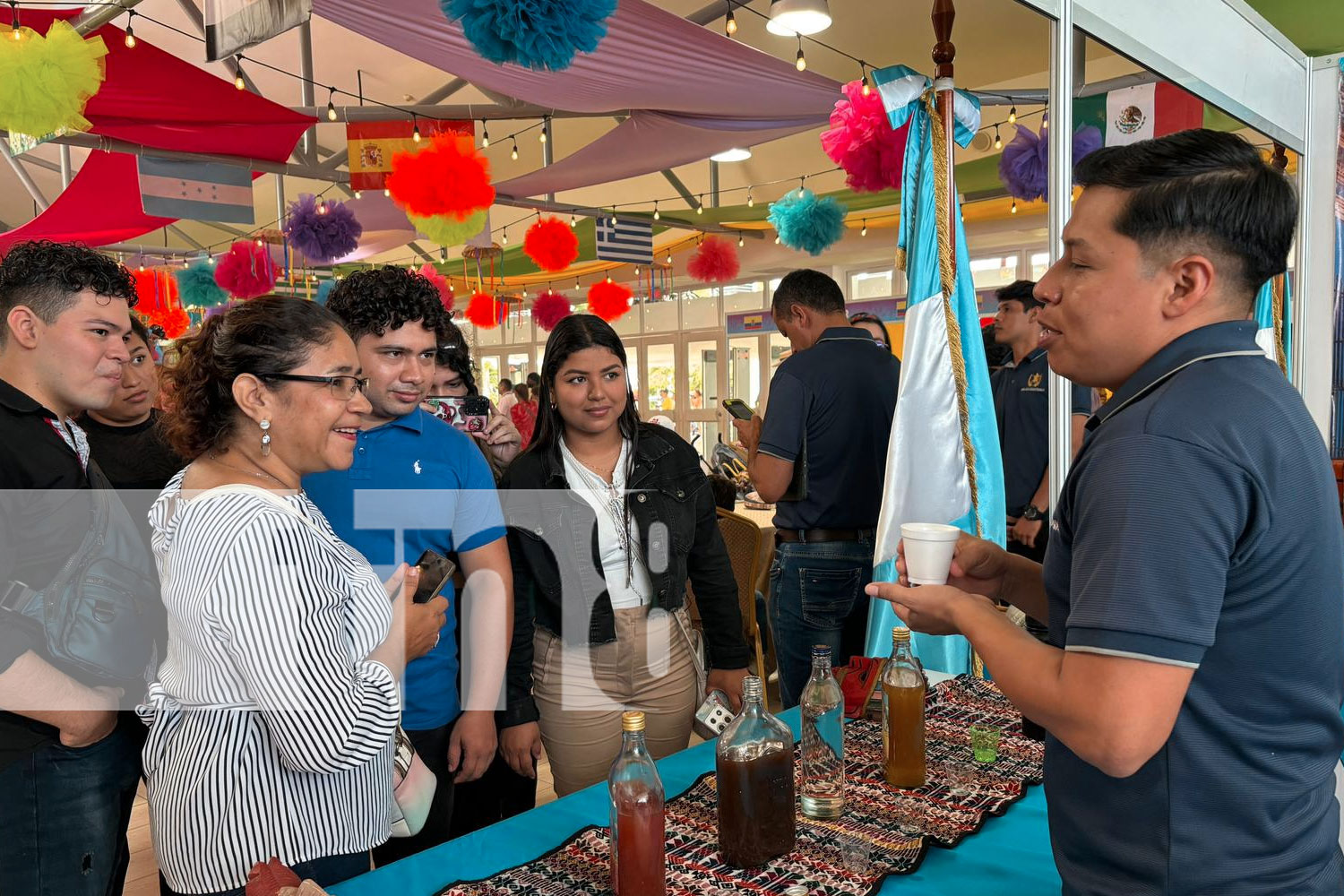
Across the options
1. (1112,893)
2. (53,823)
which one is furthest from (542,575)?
(1112,893)

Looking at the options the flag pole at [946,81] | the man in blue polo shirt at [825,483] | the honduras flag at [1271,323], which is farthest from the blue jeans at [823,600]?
the honduras flag at [1271,323]

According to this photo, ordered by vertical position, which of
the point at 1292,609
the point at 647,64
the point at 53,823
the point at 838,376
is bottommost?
the point at 53,823

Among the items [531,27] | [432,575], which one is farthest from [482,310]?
[432,575]

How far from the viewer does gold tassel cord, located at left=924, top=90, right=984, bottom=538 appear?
2.31 meters

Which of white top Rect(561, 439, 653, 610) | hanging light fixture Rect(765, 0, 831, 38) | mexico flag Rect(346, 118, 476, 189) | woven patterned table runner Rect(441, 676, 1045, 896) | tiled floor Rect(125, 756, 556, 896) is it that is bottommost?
tiled floor Rect(125, 756, 556, 896)

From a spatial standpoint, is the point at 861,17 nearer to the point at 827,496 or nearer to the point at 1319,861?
the point at 827,496

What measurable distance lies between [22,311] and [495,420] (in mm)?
1173

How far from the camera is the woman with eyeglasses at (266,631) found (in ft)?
3.93

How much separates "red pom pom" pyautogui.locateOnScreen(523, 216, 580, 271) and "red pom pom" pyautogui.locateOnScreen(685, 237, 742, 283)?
202cm

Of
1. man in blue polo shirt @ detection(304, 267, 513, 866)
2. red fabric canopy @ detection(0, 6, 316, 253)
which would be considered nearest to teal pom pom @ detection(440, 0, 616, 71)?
man in blue polo shirt @ detection(304, 267, 513, 866)

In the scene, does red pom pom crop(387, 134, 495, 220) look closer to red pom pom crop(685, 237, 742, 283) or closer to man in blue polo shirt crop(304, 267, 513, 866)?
man in blue polo shirt crop(304, 267, 513, 866)

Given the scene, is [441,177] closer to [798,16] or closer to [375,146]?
[375,146]

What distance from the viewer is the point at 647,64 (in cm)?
458

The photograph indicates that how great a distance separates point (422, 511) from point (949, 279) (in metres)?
1.46
